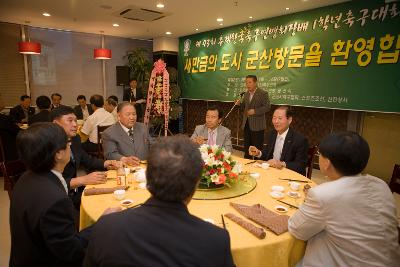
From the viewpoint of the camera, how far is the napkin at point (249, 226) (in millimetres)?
1353

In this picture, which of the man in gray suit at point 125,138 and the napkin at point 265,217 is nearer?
the napkin at point 265,217

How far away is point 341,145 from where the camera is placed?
1353 mm

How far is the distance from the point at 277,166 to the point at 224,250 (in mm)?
1829

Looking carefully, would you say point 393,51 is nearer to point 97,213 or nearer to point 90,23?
point 97,213

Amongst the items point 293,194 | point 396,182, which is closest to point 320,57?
point 396,182

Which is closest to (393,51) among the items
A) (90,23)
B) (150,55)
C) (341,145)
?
(341,145)

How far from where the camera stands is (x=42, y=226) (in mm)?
1157

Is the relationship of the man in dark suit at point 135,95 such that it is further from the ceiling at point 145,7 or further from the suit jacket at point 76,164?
the suit jacket at point 76,164

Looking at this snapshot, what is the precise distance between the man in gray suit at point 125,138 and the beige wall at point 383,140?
→ 3813 mm

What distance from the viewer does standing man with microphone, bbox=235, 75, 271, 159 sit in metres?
4.87

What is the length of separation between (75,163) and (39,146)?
43.8 inches

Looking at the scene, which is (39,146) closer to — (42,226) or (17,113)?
(42,226)

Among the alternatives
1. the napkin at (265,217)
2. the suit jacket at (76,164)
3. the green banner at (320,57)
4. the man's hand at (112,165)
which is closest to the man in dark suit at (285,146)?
the napkin at (265,217)

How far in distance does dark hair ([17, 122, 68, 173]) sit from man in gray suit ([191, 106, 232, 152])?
200cm
